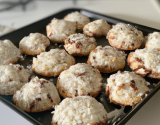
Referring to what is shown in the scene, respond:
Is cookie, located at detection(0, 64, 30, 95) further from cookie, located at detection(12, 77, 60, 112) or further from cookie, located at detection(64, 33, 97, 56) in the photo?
cookie, located at detection(64, 33, 97, 56)

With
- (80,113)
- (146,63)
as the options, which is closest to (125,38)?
(146,63)

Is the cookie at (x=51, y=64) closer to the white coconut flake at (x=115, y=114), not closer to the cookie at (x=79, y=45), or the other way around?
the cookie at (x=79, y=45)

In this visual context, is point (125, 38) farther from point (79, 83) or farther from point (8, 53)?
point (8, 53)

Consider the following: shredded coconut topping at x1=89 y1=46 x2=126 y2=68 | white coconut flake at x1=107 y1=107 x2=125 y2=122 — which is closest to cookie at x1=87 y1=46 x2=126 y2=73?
shredded coconut topping at x1=89 y1=46 x2=126 y2=68

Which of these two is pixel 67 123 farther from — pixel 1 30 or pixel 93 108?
pixel 1 30

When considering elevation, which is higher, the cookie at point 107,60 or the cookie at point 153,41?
the cookie at point 153,41

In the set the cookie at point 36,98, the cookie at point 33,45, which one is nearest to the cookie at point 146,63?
the cookie at point 36,98
